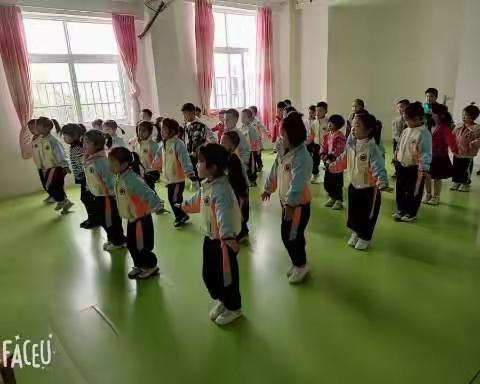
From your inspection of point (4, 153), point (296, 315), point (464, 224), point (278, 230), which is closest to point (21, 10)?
point (4, 153)

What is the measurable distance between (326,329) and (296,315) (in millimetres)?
223

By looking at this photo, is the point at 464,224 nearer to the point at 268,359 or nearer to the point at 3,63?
the point at 268,359

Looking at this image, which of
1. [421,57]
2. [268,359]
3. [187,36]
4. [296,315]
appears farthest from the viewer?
[421,57]

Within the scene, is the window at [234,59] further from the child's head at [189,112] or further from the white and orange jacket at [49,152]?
the white and orange jacket at [49,152]

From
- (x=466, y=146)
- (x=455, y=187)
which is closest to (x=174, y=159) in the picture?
(x=466, y=146)

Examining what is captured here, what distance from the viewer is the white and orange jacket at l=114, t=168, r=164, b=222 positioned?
8.79 ft

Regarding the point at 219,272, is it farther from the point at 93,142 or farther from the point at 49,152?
the point at 49,152

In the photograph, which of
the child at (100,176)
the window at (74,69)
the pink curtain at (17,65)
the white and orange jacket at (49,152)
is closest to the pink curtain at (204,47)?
the window at (74,69)

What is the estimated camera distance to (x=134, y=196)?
268 centimetres

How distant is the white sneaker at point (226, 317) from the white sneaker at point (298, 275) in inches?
22.9

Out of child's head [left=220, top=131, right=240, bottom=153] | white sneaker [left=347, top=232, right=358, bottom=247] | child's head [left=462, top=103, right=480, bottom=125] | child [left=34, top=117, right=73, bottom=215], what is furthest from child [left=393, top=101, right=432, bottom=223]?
child [left=34, top=117, right=73, bottom=215]

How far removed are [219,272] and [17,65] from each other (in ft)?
16.4

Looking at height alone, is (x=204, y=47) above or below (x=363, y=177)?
above

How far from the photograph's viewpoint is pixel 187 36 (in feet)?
22.4
